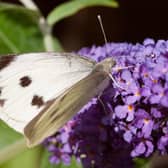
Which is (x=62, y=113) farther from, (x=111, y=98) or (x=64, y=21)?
(x=64, y=21)

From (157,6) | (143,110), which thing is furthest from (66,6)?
(157,6)

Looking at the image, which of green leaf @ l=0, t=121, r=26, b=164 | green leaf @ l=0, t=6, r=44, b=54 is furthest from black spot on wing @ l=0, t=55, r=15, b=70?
green leaf @ l=0, t=6, r=44, b=54

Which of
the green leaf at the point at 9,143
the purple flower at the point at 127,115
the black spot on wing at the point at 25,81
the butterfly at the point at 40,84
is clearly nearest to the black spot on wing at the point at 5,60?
the butterfly at the point at 40,84

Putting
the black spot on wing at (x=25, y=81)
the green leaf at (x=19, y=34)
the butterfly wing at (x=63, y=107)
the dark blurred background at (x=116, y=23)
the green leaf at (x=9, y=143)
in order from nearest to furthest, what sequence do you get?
the butterfly wing at (x=63, y=107)
the black spot on wing at (x=25, y=81)
the green leaf at (x=9, y=143)
the green leaf at (x=19, y=34)
the dark blurred background at (x=116, y=23)

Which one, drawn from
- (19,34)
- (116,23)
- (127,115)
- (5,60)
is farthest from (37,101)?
(116,23)

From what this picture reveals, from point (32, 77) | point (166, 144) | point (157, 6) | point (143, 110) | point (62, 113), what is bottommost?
point (157, 6)

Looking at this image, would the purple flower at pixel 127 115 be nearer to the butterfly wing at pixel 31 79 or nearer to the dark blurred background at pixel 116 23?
the butterfly wing at pixel 31 79
